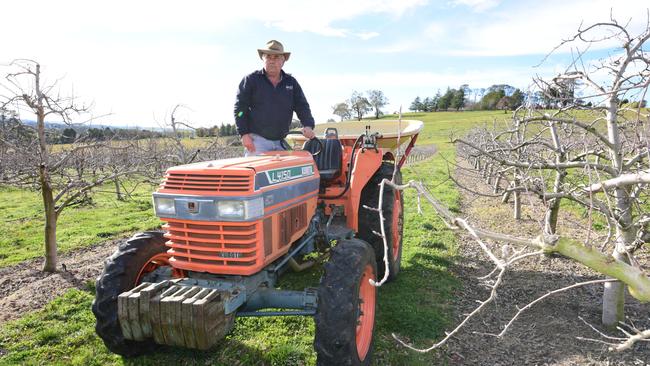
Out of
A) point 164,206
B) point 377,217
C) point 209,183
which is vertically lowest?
point 377,217

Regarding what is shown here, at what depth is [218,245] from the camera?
112 inches

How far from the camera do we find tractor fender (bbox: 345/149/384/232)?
4109mm

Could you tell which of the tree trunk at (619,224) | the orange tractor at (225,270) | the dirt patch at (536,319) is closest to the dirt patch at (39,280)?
the orange tractor at (225,270)

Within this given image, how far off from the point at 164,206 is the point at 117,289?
72cm

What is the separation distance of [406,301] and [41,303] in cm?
396

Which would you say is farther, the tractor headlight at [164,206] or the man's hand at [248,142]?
the man's hand at [248,142]

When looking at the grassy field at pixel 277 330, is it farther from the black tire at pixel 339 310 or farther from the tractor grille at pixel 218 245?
the tractor grille at pixel 218 245

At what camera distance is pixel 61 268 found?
565 cm

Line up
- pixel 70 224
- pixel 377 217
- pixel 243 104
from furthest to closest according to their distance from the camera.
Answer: pixel 70 224 → pixel 377 217 → pixel 243 104

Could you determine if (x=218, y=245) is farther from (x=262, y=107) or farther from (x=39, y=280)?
(x=39, y=280)

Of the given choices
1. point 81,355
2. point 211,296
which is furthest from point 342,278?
point 81,355

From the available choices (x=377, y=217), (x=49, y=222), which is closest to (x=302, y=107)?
(x=377, y=217)

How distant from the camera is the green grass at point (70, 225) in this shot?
697cm

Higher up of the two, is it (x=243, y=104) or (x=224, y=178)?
(x=243, y=104)
